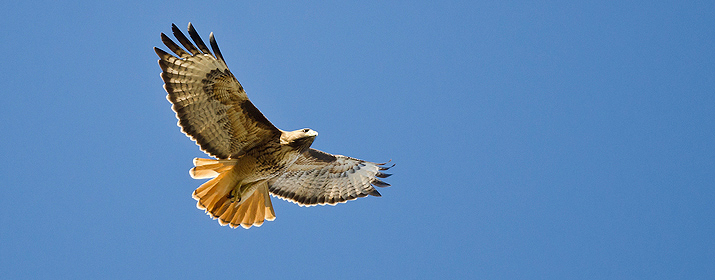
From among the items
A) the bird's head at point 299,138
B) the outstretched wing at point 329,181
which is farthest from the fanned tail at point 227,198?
the bird's head at point 299,138

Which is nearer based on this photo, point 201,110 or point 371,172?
point 201,110

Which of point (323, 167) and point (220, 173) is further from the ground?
point (323, 167)

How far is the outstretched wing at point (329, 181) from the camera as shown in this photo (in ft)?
30.3

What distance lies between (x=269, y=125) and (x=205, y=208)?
1388mm

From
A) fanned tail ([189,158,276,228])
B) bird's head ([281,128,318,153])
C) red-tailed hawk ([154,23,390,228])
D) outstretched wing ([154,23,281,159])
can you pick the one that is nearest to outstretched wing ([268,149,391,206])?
red-tailed hawk ([154,23,390,228])

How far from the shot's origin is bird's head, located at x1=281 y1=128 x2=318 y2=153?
24.9 feet

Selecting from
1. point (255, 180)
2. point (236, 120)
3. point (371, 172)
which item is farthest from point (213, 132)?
point (371, 172)

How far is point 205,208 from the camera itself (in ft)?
26.3

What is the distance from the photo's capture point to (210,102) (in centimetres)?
736

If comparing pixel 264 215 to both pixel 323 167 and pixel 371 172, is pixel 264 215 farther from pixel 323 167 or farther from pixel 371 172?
pixel 371 172

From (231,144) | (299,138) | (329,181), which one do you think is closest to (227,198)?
(231,144)

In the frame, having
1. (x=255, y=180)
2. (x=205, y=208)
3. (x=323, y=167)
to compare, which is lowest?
(x=205, y=208)

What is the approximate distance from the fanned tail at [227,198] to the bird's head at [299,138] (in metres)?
0.73

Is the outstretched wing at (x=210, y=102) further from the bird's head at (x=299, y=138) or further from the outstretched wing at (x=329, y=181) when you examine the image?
the outstretched wing at (x=329, y=181)
